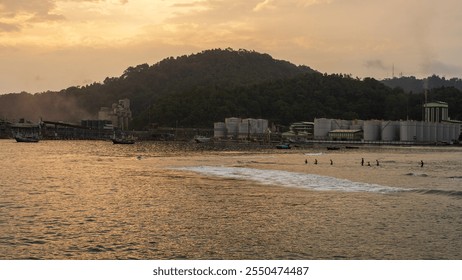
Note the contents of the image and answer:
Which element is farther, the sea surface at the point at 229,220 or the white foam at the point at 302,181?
the white foam at the point at 302,181

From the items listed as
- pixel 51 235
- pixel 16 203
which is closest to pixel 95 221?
pixel 51 235

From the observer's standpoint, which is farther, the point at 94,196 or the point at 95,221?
the point at 94,196

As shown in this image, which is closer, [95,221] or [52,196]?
[95,221]

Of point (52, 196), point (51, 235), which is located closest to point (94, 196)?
point (52, 196)

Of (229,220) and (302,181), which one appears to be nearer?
(229,220)

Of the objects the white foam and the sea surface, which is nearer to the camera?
the sea surface

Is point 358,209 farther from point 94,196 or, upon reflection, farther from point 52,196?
point 52,196

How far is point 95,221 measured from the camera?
26797 millimetres

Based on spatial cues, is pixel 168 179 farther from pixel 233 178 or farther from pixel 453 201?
pixel 453 201

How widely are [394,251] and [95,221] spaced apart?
14.6 meters

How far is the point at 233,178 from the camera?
51.2m

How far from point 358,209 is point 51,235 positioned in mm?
17201
